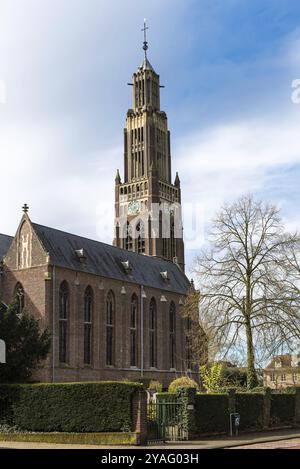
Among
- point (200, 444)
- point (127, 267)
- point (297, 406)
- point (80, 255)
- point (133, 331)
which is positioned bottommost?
point (200, 444)

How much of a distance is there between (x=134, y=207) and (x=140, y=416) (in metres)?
66.4

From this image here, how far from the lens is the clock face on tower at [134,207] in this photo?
309 feet

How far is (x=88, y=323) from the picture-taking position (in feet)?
187

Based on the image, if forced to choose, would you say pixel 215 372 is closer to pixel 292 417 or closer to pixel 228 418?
pixel 292 417

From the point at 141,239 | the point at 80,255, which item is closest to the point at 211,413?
the point at 80,255

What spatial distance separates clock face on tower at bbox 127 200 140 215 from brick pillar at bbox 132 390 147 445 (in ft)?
213

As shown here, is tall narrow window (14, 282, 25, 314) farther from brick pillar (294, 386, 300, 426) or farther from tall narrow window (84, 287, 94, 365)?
brick pillar (294, 386, 300, 426)

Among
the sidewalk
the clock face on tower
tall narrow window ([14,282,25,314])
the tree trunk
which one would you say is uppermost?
the clock face on tower

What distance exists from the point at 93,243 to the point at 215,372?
668 inches

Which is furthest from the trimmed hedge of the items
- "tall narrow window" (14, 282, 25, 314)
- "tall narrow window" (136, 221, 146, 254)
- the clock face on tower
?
the clock face on tower

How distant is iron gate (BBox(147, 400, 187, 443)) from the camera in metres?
31.5

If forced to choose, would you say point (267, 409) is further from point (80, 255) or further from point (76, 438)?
point (80, 255)

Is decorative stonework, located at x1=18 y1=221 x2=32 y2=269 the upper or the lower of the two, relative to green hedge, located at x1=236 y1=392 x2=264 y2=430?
upper

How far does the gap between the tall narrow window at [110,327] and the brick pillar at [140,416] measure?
29126 millimetres
